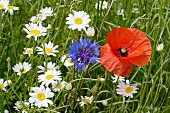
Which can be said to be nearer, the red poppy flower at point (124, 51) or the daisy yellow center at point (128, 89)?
the red poppy flower at point (124, 51)

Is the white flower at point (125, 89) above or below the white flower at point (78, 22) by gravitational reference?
below

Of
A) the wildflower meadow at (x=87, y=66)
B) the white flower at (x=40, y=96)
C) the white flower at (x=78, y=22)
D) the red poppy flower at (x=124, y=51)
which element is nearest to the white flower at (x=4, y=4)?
the wildflower meadow at (x=87, y=66)

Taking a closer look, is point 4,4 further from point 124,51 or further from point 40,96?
point 124,51

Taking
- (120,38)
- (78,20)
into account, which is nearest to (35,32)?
(78,20)

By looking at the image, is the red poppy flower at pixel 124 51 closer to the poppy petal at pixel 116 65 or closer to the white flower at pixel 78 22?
the poppy petal at pixel 116 65

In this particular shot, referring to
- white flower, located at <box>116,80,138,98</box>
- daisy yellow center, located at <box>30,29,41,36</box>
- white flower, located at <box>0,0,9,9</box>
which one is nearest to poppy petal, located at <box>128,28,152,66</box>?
white flower, located at <box>116,80,138,98</box>

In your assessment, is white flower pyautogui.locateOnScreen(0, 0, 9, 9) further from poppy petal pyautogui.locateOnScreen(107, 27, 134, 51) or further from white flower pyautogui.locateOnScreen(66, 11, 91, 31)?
poppy petal pyautogui.locateOnScreen(107, 27, 134, 51)
